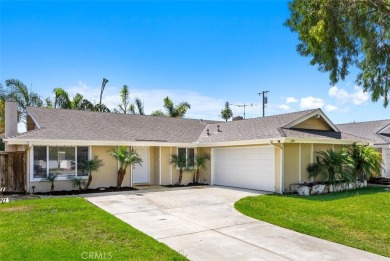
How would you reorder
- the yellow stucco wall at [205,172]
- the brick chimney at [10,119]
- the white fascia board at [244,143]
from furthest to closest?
the yellow stucco wall at [205,172]
the brick chimney at [10,119]
the white fascia board at [244,143]

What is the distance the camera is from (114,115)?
19.8 meters

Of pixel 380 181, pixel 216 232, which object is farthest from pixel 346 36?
pixel 380 181

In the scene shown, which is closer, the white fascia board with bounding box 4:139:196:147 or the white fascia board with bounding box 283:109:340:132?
the white fascia board with bounding box 4:139:196:147

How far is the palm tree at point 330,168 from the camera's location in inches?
A: 583

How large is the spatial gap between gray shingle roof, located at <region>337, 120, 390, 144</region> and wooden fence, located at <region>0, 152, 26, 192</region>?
20660mm

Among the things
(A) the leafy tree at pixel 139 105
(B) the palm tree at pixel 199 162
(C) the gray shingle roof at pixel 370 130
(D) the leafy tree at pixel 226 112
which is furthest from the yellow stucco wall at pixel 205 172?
(D) the leafy tree at pixel 226 112

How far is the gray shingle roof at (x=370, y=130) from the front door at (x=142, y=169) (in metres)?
14.6

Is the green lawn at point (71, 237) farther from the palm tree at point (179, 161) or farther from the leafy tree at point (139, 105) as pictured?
the leafy tree at point (139, 105)

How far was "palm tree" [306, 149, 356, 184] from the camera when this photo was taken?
14.8 meters

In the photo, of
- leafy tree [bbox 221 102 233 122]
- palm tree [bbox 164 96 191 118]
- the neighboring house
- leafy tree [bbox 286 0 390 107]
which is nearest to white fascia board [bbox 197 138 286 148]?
the neighboring house

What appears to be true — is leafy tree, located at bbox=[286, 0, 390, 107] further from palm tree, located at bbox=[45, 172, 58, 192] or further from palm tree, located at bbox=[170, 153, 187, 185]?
palm tree, located at bbox=[45, 172, 58, 192]

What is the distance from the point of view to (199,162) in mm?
18359

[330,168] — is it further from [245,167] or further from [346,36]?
[346,36]

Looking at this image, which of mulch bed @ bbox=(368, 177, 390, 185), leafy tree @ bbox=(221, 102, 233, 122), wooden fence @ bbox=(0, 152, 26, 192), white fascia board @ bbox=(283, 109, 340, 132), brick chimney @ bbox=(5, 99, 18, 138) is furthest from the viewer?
leafy tree @ bbox=(221, 102, 233, 122)
